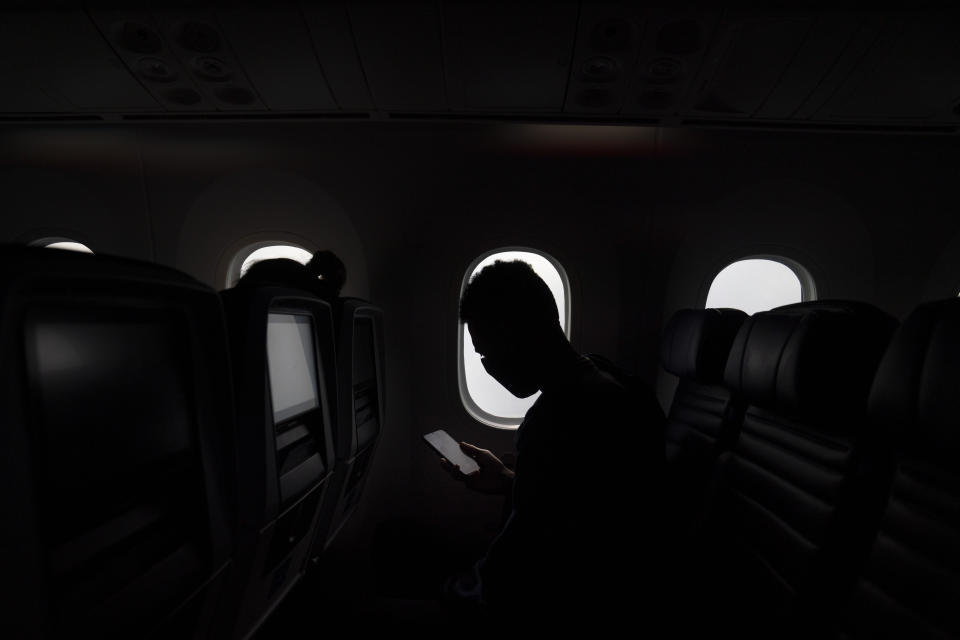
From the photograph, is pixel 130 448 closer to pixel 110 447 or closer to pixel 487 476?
pixel 110 447

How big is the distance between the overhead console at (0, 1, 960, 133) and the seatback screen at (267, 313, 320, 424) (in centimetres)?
135

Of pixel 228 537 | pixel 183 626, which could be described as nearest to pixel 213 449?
pixel 228 537

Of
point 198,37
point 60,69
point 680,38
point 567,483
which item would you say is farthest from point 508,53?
point 60,69

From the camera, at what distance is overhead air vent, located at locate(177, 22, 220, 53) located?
175cm

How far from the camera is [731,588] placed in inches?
57.1

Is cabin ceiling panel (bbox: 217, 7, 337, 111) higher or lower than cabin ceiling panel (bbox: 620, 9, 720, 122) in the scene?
higher

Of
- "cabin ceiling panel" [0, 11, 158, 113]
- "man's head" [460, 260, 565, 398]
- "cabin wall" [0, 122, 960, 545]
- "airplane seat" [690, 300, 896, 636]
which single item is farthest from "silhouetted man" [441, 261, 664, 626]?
"cabin ceiling panel" [0, 11, 158, 113]

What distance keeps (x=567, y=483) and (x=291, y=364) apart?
0.86m

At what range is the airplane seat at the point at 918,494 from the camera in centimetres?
90

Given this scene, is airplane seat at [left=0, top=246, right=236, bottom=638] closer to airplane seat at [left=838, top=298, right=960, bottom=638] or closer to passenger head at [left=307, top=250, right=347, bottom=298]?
airplane seat at [left=838, top=298, right=960, bottom=638]

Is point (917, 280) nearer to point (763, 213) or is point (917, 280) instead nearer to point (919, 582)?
point (763, 213)

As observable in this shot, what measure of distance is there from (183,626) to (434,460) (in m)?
2.12

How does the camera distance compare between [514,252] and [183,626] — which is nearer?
[183,626]

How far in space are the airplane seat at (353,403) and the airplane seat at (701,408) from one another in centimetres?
144
